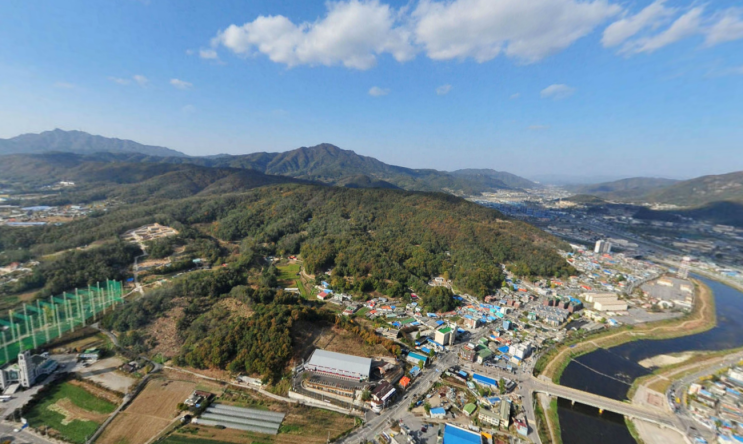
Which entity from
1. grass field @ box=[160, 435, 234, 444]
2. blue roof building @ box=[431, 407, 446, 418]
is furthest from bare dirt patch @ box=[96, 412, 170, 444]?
blue roof building @ box=[431, 407, 446, 418]

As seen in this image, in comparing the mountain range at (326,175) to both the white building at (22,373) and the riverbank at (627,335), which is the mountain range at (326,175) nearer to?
the riverbank at (627,335)

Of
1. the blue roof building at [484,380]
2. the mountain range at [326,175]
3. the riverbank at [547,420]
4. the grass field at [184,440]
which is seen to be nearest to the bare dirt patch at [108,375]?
the grass field at [184,440]

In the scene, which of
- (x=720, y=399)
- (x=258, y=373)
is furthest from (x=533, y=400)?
(x=258, y=373)

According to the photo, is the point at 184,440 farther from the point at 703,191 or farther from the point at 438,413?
the point at 703,191

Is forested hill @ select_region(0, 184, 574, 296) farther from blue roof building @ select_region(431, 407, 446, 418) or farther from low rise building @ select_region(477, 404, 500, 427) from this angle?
low rise building @ select_region(477, 404, 500, 427)

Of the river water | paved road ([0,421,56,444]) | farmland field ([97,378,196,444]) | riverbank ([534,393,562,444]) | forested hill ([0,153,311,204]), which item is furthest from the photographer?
forested hill ([0,153,311,204])
